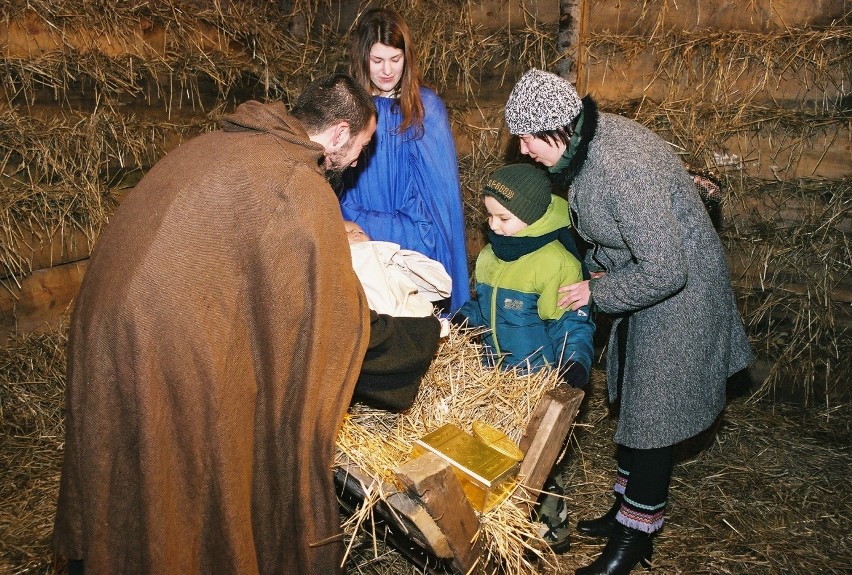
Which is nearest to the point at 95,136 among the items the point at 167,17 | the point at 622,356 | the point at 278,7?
the point at 167,17

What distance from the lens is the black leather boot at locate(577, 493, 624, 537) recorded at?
147 inches

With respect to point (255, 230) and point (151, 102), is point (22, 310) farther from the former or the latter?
point (255, 230)

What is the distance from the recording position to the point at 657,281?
271cm

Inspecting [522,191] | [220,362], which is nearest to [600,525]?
[522,191]

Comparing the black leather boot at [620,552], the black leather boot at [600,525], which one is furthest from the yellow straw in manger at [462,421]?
the black leather boot at [600,525]

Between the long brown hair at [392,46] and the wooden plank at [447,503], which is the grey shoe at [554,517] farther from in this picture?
the long brown hair at [392,46]

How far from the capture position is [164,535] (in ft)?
7.19

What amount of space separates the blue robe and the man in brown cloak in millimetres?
1499

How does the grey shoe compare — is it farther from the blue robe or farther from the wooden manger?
the blue robe

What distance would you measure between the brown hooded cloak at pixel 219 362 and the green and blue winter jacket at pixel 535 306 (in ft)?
3.78

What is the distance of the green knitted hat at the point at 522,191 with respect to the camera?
10.2 feet

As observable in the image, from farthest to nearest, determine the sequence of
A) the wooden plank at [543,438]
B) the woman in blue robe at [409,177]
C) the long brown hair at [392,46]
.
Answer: the woman in blue robe at [409,177] → the long brown hair at [392,46] → the wooden plank at [543,438]

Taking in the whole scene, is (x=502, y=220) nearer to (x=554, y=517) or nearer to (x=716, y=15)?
(x=554, y=517)

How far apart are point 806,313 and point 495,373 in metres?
2.68
